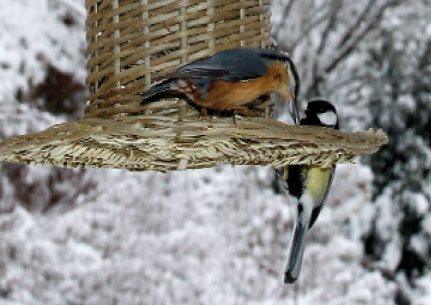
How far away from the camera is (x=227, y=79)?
1.20 m

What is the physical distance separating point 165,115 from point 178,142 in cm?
19

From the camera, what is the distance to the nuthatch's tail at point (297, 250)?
1.91 m

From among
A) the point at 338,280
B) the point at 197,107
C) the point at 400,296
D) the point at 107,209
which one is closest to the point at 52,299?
the point at 107,209

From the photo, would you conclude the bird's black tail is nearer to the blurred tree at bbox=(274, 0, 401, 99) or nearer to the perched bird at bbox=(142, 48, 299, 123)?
the perched bird at bbox=(142, 48, 299, 123)

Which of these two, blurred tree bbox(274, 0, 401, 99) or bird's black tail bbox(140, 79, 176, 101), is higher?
blurred tree bbox(274, 0, 401, 99)

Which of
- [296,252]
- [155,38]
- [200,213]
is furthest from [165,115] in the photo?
[200,213]

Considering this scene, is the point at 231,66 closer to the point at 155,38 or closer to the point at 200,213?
the point at 155,38

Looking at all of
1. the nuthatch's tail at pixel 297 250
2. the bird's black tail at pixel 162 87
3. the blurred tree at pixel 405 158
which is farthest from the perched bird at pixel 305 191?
the blurred tree at pixel 405 158

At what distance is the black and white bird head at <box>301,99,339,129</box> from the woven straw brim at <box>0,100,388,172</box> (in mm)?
450

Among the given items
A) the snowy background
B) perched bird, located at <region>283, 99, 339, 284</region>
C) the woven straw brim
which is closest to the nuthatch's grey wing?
the woven straw brim

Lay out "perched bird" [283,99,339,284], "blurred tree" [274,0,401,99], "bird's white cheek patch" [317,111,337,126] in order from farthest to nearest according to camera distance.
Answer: "blurred tree" [274,0,401,99] < "perched bird" [283,99,339,284] < "bird's white cheek patch" [317,111,337,126]

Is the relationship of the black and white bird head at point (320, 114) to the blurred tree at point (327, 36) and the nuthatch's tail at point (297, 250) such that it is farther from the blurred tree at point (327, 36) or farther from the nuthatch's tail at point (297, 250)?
the blurred tree at point (327, 36)

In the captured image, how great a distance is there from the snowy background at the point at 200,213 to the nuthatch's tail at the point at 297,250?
188cm

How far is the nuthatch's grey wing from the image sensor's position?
117 cm
